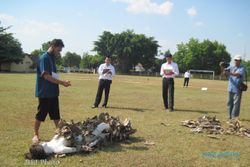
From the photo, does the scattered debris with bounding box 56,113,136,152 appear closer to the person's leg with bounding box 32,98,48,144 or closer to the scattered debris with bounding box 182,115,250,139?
the person's leg with bounding box 32,98,48,144

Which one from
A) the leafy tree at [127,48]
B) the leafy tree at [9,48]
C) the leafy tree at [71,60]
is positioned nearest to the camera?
the leafy tree at [9,48]

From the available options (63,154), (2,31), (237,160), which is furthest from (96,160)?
(2,31)

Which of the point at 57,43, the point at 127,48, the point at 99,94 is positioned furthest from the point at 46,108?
the point at 127,48

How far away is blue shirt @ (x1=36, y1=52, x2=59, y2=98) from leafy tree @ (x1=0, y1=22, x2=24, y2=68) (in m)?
69.5

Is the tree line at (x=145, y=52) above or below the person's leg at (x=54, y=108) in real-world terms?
above

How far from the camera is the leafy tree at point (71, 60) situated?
11844 centimetres

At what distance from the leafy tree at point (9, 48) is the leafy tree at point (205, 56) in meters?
49.9

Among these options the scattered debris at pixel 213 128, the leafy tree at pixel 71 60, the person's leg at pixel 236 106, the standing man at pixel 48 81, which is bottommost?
the scattered debris at pixel 213 128

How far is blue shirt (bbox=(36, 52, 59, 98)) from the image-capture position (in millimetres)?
6348

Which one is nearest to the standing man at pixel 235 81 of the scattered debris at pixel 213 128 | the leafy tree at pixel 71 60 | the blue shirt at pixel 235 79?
the blue shirt at pixel 235 79

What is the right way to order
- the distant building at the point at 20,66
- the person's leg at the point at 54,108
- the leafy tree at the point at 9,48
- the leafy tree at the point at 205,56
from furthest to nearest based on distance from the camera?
the leafy tree at the point at 205,56 → the distant building at the point at 20,66 → the leafy tree at the point at 9,48 → the person's leg at the point at 54,108

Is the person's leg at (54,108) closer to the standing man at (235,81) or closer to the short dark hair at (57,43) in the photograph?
the short dark hair at (57,43)

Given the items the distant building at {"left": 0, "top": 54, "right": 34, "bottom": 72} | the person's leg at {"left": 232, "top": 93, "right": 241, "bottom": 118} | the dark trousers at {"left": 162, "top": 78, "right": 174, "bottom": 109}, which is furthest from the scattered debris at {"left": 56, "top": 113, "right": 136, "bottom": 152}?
the distant building at {"left": 0, "top": 54, "right": 34, "bottom": 72}

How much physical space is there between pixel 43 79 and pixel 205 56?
323 feet
